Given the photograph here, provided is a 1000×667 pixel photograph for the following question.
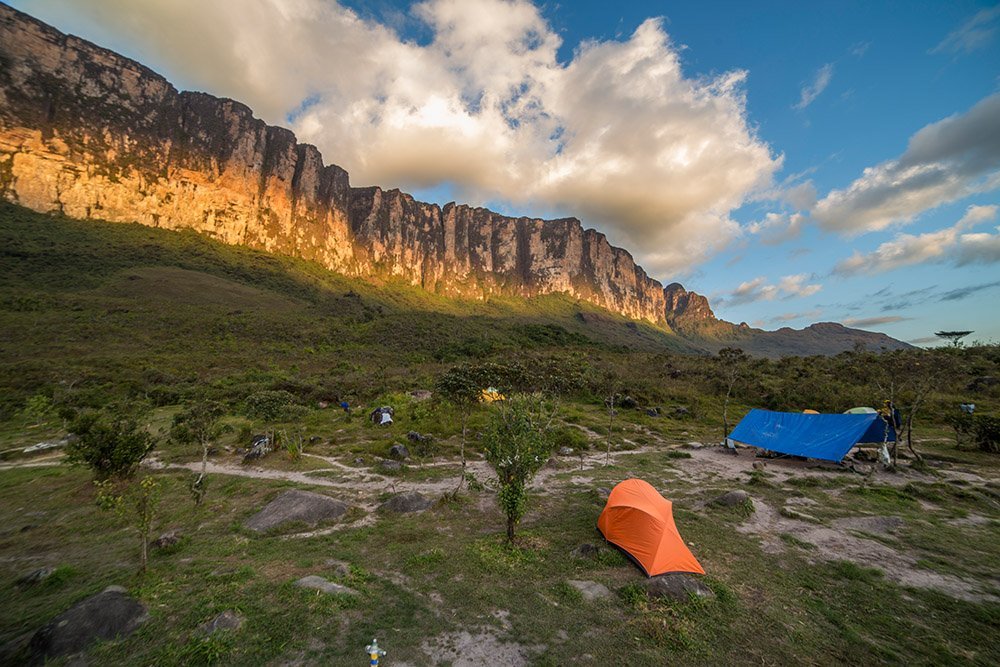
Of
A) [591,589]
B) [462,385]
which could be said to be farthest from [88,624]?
[462,385]

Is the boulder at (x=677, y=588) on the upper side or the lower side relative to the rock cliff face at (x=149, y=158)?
lower

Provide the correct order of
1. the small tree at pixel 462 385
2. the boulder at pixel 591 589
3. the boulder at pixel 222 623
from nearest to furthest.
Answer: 1. the boulder at pixel 222 623
2. the boulder at pixel 591 589
3. the small tree at pixel 462 385

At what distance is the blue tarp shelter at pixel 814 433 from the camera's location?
22516 millimetres

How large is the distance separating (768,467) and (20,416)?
57267 millimetres

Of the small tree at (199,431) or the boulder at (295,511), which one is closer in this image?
the boulder at (295,511)

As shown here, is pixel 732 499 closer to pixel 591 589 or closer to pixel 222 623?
pixel 591 589

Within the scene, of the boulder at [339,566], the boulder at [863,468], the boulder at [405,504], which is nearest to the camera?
the boulder at [339,566]

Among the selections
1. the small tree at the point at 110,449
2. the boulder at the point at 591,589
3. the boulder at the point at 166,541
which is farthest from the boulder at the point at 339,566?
the small tree at the point at 110,449

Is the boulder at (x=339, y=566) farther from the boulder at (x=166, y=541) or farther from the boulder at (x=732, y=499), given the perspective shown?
the boulder at (x=732, y=499)

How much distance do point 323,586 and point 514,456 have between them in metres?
6.56

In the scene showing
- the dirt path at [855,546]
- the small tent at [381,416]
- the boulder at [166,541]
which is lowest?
the boulder at [166,541]

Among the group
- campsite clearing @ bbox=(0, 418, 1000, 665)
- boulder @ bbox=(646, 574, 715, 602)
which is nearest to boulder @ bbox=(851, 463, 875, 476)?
campsite clearing @ bbox=(0, 418, 1000, 665)

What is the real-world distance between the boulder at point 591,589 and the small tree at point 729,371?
20.8m

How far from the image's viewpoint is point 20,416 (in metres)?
31.6
